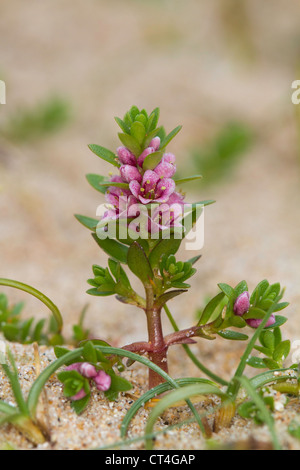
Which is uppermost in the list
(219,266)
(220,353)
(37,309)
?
(219,266)

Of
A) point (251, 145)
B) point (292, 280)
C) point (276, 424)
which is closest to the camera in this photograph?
point (276, 424)

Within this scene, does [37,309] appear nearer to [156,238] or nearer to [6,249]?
[6,249]

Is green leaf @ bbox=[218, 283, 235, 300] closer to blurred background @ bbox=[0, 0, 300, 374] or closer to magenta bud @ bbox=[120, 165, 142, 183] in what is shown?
magenta bud @ bbox=[120, 165, 142, 183]

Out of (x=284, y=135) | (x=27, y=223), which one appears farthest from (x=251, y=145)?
(x=27, y=223)

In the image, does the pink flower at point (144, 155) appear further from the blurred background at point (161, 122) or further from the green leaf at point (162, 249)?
the blurred background at point (161, 122)

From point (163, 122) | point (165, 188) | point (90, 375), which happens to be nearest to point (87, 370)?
point (90, 375)

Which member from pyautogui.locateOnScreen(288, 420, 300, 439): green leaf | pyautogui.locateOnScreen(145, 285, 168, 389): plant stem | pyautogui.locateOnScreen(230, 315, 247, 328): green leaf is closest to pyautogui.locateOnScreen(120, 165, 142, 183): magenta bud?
pyautogui.locateOnScreen(145, 285, 168, 389): plant stem

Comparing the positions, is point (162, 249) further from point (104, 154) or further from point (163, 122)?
point (163, 122)
